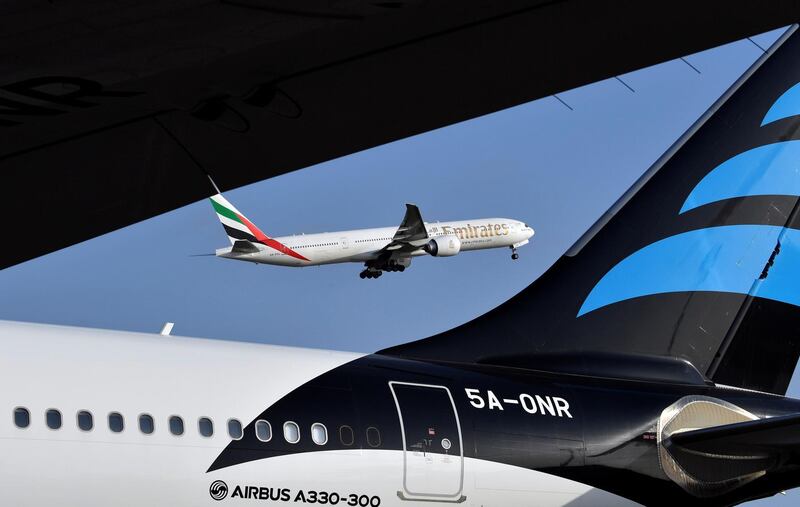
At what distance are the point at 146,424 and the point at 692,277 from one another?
513cm

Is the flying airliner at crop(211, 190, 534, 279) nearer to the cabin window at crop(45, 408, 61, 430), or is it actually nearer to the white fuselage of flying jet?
the white fuselage of flying jet

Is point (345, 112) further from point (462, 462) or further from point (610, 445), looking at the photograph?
point (610, 445)

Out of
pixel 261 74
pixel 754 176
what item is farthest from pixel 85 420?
pixel 754 176

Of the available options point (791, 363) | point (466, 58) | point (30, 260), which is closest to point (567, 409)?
point (791, 363)

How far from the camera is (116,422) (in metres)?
8.23

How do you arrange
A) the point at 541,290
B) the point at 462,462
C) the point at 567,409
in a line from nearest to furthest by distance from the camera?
the point at 462,462
the point at 567,409
the point at 541,290

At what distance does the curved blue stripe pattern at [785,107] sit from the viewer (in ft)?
38.7

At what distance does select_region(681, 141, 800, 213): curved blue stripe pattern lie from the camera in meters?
11.5

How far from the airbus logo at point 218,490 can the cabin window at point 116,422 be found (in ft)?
2.33

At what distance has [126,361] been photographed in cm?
855

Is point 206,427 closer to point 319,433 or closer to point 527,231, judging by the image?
point 319,433

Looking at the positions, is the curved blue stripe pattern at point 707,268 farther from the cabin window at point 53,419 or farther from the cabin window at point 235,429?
the cabin window at point 53,419

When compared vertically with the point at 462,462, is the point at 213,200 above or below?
Answer: above

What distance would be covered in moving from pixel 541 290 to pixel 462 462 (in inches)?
89.9
